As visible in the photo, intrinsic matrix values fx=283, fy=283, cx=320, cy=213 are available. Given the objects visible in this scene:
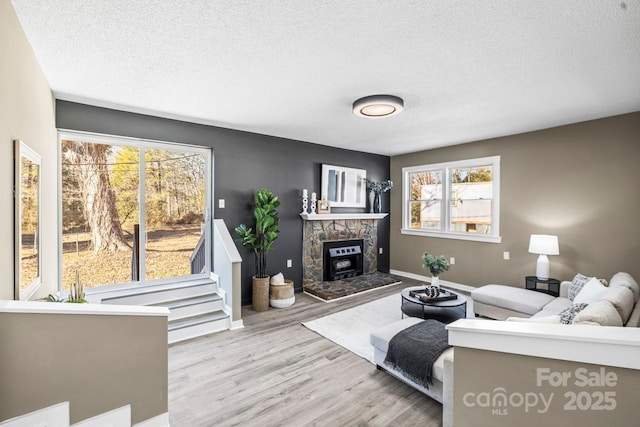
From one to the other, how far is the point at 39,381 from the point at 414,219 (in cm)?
570

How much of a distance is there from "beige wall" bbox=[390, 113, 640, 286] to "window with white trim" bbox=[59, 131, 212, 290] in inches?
174

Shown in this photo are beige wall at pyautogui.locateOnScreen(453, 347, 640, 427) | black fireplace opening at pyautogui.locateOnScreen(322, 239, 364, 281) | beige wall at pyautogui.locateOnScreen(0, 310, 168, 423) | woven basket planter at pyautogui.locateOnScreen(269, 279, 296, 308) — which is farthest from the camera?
black fireplace opening at pyautogui.locateOnScreen(322, 239, 364, 281)

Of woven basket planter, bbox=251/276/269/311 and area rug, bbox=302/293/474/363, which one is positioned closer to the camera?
area rug, bbox=302/293/474/363

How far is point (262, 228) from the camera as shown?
4.07m

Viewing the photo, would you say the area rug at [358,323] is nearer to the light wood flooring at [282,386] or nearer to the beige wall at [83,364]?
the light wood flooring at [282,386]

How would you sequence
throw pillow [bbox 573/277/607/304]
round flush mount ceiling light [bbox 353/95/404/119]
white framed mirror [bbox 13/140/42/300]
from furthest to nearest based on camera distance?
round flush mount ceiling light [bbox 353/95/404/119]
throw pillow [bbox 573/277/607/304]
white framed mirror [bbox 13/140/42/300]

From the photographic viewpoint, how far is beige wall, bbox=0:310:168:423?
1.50m

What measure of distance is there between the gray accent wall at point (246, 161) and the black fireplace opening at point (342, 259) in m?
0.58

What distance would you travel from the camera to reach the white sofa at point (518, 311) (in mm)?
1860

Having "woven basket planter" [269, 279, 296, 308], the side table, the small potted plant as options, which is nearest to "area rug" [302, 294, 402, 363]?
"woven basket planter" [269, 279, 296, 308]

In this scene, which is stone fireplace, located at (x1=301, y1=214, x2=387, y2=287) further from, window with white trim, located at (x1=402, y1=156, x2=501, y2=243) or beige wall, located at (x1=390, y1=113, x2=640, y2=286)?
beige wall, located at (x1=390, y1=113, x2=640, y2=286)

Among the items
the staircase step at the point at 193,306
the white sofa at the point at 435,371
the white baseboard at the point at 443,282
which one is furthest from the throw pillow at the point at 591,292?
the staircase step at the point at 193,306

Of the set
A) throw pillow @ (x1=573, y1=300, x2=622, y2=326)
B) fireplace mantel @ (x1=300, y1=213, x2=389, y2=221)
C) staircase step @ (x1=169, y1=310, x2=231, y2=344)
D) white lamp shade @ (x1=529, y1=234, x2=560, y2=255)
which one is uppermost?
fireplace mantel @ (x1=300, y1=213, x2=389, y2=221)

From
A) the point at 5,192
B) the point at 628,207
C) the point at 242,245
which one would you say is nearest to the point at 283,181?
the point at 242,245
